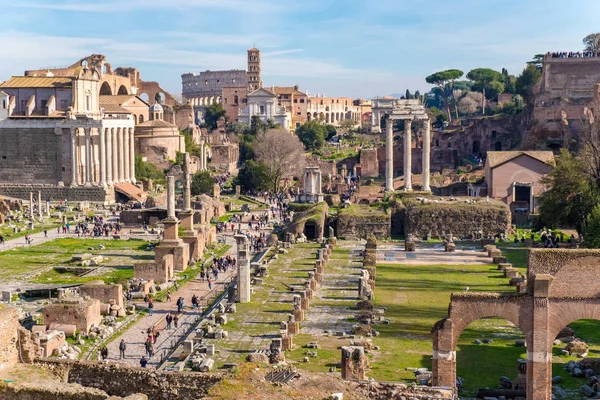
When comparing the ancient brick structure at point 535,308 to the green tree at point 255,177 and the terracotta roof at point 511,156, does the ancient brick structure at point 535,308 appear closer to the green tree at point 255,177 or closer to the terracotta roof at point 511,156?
the terracotta roof at point 511,156

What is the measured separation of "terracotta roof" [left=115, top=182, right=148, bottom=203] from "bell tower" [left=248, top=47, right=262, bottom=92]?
59.4 meters

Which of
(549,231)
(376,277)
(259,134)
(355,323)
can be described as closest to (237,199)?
(259,134)

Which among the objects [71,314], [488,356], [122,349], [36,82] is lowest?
[122,349]

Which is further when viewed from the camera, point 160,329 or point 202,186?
point 202,186

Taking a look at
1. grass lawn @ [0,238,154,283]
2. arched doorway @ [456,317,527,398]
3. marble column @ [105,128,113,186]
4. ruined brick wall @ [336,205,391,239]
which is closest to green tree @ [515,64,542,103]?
marble column @ [105,128,113,186]

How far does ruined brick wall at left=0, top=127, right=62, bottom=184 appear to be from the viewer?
70.2 m

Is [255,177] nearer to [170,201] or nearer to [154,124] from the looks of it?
[154,124]

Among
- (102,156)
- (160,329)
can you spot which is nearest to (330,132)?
(102,156)

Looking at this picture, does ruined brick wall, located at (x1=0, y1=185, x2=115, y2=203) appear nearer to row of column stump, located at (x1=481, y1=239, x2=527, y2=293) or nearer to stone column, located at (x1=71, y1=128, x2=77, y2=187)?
stone column, located at (x1=71, y1=128, x2=77, y2=187)

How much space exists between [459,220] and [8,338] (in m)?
34.4

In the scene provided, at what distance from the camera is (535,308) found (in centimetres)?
1972

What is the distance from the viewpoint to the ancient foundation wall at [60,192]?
2645 inches

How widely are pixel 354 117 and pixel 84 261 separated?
366ft

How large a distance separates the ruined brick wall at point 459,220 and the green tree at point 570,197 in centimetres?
349
